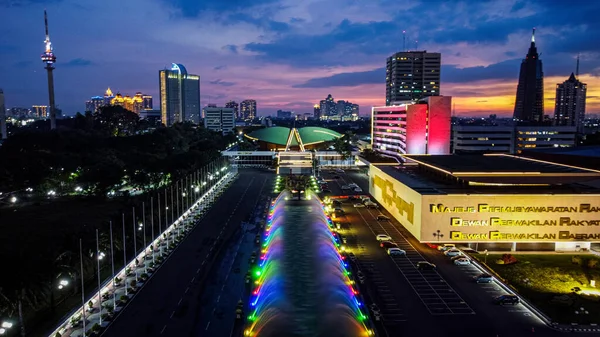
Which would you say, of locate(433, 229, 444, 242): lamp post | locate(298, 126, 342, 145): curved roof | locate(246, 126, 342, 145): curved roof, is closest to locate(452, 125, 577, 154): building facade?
locate(298, 126, 342, 145): curved roof

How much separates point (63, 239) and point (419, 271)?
1016 inches

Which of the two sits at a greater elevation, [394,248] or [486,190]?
[486,190]

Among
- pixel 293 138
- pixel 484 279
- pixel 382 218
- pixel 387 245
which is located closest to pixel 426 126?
pixel 293 138

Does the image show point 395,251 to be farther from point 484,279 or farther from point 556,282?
point 556,282

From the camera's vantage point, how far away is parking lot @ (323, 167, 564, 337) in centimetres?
2406

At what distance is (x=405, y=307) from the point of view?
26.5m

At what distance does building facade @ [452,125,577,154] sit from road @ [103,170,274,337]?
3102 inches

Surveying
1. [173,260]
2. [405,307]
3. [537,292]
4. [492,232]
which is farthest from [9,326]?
[492,232]

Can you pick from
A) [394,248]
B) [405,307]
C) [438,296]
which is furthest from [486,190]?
[405,307]

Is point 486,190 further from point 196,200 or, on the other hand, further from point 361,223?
point 196,200

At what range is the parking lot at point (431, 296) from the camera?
24062 millimetres

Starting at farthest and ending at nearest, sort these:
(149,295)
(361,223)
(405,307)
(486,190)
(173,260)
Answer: (361,223) → (486,190) → (173,260) → (149,295) → (405,307)

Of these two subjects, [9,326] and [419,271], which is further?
[419,271]

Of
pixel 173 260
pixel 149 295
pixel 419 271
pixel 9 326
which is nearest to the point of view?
pixel 9 326
